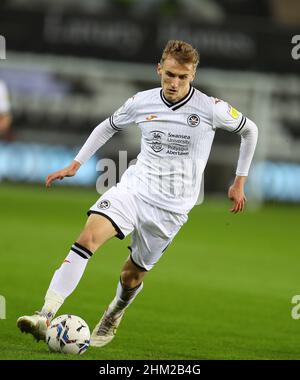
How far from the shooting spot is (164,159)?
26.3 ft

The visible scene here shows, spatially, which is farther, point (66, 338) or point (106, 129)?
point (106, 129)

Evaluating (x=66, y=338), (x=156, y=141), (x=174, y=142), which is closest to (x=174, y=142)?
(x=174, y=142)

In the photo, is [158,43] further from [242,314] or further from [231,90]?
[242,314]

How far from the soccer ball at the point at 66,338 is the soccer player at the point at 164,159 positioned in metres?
0.70

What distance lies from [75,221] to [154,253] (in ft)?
31.6

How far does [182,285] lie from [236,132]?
166 inches

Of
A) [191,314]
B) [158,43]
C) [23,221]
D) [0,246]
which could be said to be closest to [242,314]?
[191,314]

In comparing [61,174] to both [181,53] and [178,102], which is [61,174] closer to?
[178,102]

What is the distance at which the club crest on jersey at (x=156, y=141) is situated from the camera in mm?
7996

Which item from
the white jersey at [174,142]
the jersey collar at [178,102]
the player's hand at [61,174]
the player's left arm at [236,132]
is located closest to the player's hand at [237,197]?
the player's left arm at [236,132]

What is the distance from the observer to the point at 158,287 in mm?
11812

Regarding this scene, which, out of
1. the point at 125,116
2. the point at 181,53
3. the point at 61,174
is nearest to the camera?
the point at 181,53

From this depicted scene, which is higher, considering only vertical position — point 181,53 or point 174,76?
point 181,53

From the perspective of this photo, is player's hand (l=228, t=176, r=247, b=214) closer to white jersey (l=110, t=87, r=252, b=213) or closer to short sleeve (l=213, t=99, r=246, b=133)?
white jersey (l=110, t=87, r=252, b=213)
